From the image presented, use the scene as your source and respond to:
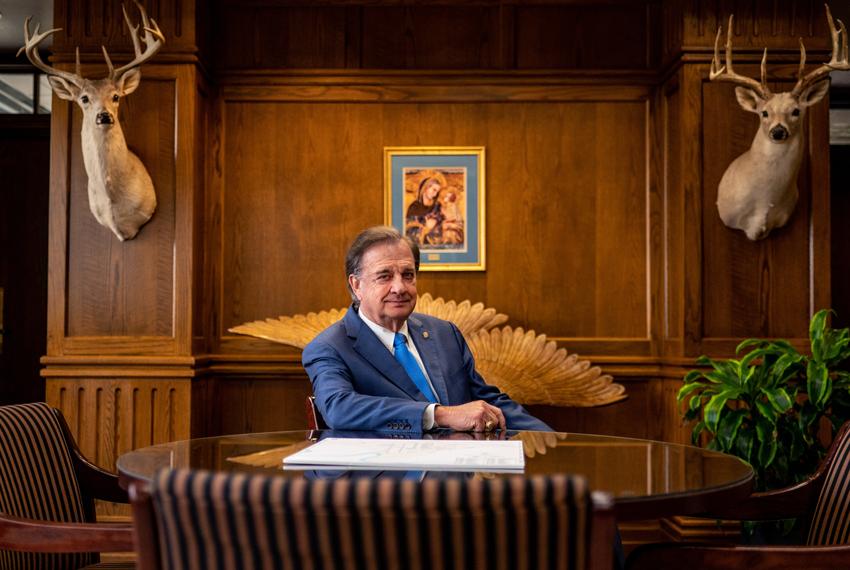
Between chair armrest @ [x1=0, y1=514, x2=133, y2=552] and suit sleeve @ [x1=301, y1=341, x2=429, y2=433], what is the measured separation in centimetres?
80

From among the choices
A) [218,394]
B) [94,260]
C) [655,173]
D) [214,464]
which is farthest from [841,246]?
[214,464]

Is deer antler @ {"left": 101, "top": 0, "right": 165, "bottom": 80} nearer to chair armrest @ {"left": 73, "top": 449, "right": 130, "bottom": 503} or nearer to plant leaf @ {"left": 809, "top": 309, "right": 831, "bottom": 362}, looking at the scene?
chair armrest @ {"left": 73, "top": 449, "right": 130, "bottom": 503}

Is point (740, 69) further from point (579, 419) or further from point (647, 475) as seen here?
point (647, 475)

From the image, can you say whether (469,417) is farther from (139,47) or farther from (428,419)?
(139,47)

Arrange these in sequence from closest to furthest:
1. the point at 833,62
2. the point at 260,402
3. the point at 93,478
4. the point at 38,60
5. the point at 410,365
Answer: the point at 93,478, the point at 410,365, the point at 833,62, the point at 38,60, the point at 260,402

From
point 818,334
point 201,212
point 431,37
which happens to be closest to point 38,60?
point 201,212

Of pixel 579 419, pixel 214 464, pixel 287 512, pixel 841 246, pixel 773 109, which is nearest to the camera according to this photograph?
pixel 287 512

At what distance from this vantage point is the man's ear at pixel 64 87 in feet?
12.7

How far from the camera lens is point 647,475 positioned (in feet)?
5.31

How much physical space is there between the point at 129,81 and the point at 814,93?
3025mm

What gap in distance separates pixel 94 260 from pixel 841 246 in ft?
15.5

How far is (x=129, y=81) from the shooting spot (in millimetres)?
3967

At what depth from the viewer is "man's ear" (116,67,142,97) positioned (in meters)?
3.92

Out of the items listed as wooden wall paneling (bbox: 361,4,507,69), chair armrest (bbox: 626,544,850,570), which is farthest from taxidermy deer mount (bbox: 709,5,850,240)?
chair armrest (bbox: 626,544,850,570)
